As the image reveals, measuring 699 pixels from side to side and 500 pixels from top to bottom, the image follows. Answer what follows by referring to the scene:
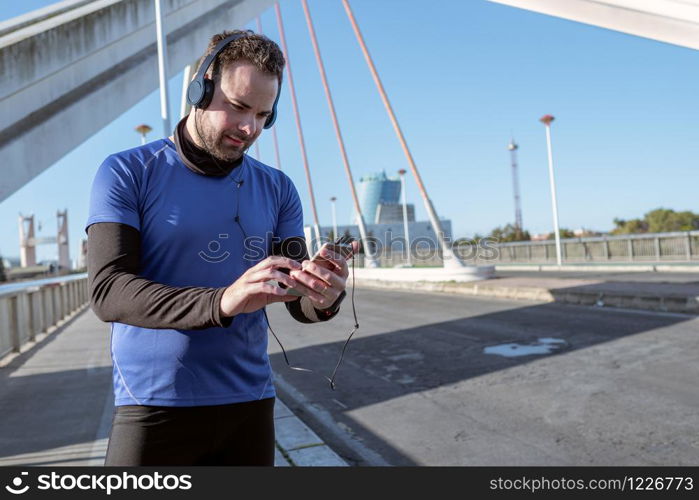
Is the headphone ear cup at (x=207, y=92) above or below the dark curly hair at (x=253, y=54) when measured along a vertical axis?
below

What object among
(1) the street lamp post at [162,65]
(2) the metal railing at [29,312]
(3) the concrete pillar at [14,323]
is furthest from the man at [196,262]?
(1) the street lamp post at [162,65]

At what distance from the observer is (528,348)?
788 centimetres

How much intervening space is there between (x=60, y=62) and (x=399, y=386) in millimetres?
7138

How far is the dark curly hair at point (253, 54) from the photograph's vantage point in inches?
59.3

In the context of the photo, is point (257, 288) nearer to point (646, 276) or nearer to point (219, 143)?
point (219, 143)

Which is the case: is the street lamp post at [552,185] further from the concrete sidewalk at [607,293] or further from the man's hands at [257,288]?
the man's hands at [257,288]

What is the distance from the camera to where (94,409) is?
210 inches

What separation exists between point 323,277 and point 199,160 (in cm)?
59

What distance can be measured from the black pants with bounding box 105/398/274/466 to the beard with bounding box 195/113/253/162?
718mm

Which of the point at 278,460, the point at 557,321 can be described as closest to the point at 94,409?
the point at 278,460

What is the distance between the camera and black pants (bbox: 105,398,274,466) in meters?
1.46

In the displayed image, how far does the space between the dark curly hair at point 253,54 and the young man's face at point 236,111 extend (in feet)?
0.06

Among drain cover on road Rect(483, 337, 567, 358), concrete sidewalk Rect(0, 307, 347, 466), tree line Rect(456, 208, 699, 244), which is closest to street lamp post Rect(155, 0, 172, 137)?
concrete sidewalk Rect(0, 307, 347, 466)
